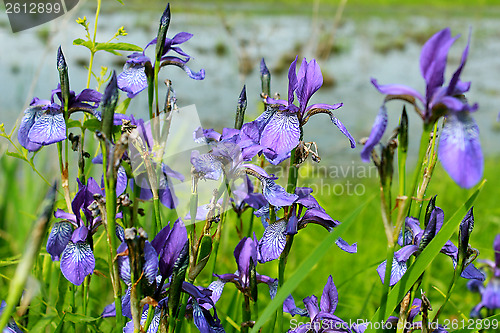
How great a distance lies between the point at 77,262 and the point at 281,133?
0.44 metres

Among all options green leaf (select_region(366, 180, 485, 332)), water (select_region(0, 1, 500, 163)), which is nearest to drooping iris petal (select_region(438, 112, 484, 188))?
green leaf (select_region(366, 180, 485, 332))

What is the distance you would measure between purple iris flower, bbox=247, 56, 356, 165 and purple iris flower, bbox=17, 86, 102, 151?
0.36m

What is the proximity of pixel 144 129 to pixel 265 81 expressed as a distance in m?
0.32

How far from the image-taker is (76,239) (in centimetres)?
88

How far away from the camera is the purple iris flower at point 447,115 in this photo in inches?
23.9

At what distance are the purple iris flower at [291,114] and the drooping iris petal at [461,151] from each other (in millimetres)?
263

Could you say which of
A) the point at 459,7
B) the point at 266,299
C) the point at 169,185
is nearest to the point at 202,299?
the point at 169,185

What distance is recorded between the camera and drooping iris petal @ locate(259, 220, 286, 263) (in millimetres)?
859

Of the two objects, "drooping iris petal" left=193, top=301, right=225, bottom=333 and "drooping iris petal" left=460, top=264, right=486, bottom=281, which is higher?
"drooping iris petal" left=460, top=264, right=486, bottom=281

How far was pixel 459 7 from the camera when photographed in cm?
1784

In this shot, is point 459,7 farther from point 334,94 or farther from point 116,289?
point 116,289

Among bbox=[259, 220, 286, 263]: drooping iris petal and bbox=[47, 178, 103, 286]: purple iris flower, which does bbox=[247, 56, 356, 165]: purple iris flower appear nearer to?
bbox=[259, 220, 286, 263]: drooping iris petal

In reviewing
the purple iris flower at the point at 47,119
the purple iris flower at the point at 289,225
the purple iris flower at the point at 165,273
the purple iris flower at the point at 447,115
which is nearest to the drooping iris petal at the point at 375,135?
the purple iris flower at the point at 447,115

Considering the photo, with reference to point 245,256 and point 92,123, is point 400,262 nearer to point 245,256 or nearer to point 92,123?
point 245,256
